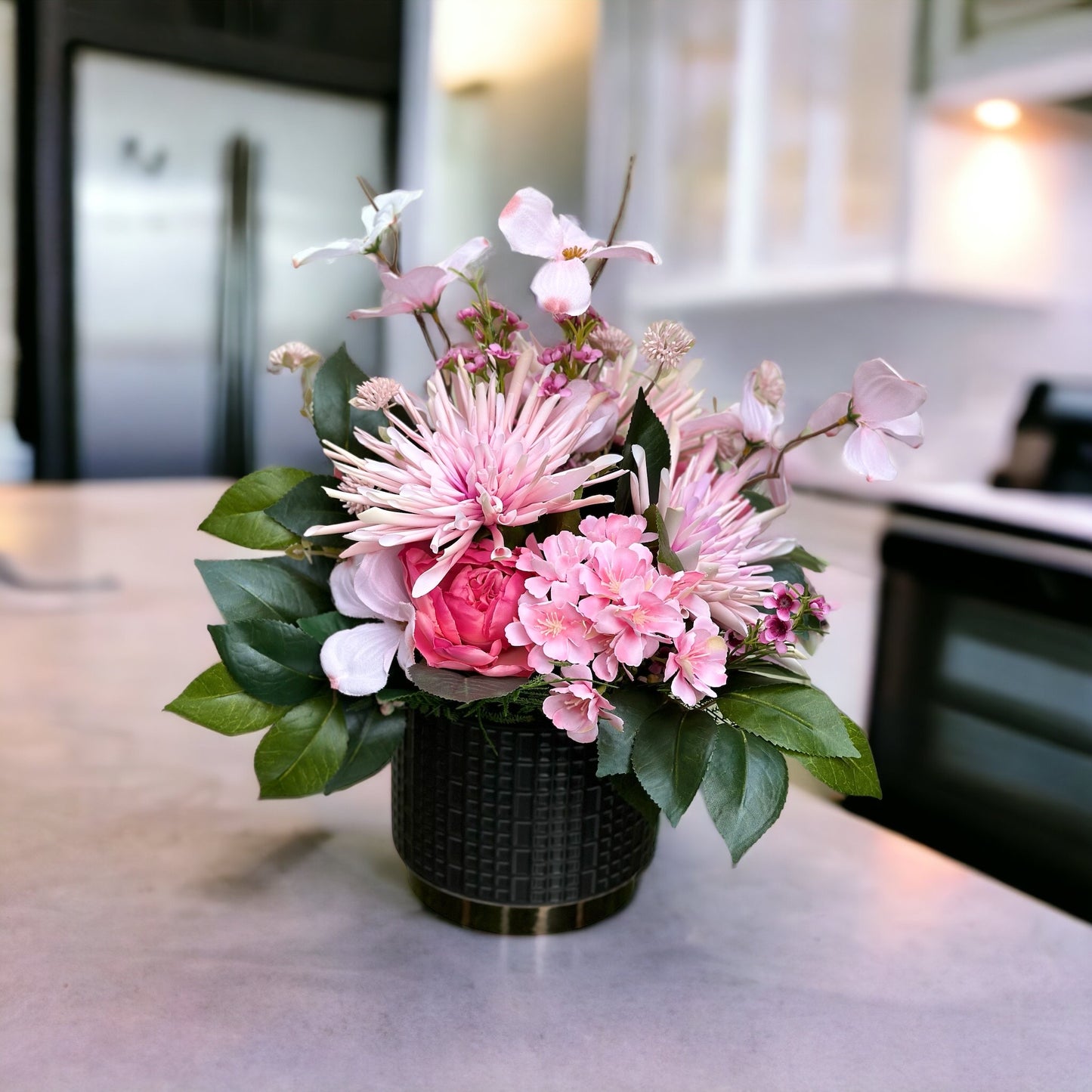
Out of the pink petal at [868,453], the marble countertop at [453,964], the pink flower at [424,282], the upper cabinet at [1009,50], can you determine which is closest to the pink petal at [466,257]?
the pink flower at [424,282]

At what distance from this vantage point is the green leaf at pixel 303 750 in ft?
1.88

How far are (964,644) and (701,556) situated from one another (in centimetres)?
115

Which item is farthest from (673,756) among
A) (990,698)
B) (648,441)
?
(990,698)

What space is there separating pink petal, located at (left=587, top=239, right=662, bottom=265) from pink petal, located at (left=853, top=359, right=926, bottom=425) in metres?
0.12

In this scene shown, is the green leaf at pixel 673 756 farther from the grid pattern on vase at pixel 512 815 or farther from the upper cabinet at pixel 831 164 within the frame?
the upper cabinet at pixel 831 164

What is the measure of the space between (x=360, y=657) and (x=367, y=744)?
0.19 feet

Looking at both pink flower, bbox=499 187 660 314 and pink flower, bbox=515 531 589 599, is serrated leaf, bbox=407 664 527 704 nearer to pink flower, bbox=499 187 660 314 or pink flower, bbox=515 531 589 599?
pink flower, bbox=515 531 589 599

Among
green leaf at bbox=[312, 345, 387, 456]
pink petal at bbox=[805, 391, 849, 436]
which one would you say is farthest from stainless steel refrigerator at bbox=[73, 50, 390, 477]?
pink petal at bbox=[805, 391, 849, 436]

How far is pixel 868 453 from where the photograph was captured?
1.88ft

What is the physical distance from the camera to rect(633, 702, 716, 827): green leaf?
0.52 m

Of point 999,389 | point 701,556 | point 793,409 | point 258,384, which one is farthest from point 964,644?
point 258,384

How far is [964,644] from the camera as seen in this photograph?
1571mm

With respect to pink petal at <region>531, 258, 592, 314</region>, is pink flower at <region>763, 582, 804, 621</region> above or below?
below

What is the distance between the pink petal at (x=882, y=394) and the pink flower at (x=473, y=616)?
20 centimetres
